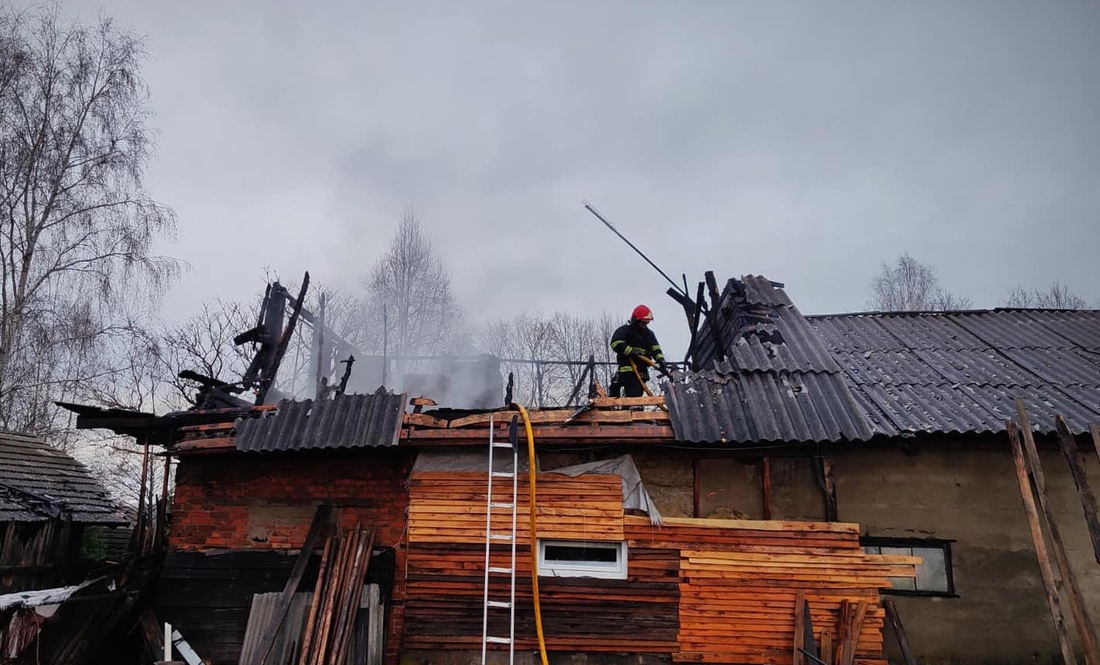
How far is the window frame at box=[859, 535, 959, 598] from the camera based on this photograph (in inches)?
256

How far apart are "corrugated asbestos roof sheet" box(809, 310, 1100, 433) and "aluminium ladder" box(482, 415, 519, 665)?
385cm

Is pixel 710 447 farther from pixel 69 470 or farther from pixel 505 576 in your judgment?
pixel 69 470

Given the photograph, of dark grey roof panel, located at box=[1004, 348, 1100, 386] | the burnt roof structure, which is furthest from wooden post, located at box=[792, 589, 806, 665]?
dark grey roof panel, located at box=[1004, 348, 1100, 386]

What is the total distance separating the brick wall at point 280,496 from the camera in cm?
696

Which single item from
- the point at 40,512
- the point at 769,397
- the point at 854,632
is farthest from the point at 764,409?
the point at 40,512

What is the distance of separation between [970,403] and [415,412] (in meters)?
6.13

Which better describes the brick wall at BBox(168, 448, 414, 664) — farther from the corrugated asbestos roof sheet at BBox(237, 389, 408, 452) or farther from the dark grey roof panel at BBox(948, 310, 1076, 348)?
the dark grey roof panel at BBox(948, 310, 1076, 348)

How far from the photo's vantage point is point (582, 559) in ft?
22.1

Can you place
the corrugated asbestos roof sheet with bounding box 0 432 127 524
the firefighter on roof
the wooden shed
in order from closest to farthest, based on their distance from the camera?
the firefighter on roof < the wooden shed < the corrugated asbestos roof sheet with bounding box 0 432 127 524

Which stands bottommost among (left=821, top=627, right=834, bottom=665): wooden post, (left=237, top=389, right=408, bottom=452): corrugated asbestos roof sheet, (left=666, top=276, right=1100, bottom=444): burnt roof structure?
(left=821, top=627, right=834, bottom=665): wooden post

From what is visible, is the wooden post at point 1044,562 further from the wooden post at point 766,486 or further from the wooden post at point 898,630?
the wooden post at point 766,486

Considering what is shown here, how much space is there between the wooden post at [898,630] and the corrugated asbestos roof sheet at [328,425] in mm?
5072

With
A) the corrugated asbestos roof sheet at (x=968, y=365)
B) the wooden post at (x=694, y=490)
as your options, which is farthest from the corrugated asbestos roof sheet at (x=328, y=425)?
the corrugated asbestos roof sheet at (x=968, y=365)

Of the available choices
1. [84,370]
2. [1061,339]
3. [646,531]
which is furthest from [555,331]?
[646,531]
